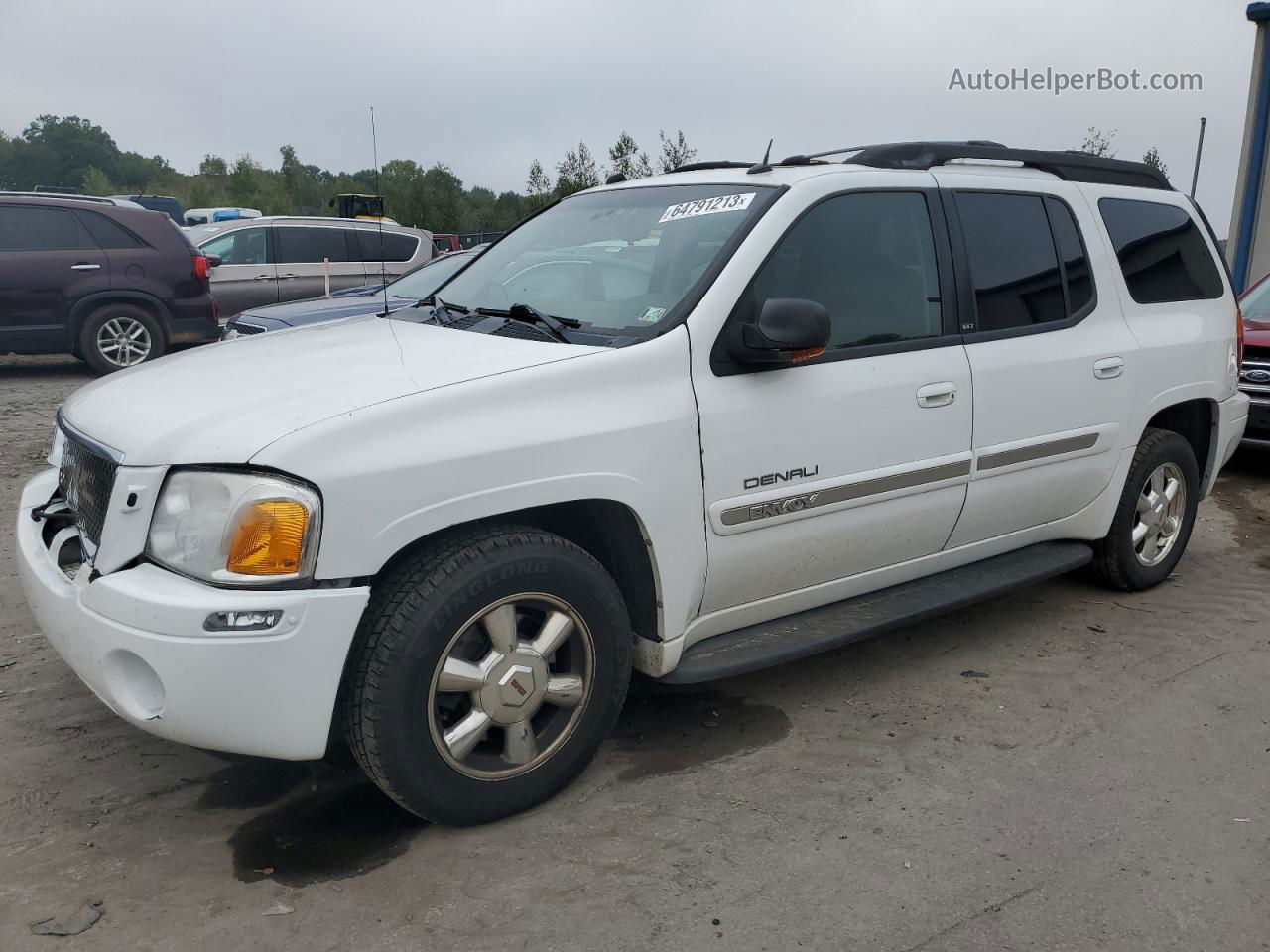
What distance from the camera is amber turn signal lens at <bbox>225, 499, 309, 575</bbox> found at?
252cm

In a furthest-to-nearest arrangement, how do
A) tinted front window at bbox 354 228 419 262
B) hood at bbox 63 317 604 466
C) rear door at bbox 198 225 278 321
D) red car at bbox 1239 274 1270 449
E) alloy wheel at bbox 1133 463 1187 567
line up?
tinted front window at bbox 354 228 419 262 → rear door at bbox 198 225 278 321 → red car at bbox 1239 274 1270 449 → alloy wheel at bbox 1133 463 1187 567 → hood at bbox 63 317 604 466

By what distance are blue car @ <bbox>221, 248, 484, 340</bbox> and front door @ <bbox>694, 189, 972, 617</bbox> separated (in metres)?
4.43

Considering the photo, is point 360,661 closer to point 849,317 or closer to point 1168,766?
point 849,317

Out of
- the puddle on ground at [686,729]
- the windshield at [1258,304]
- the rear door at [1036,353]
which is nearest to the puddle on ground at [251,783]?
the puddle on ground at [686,729]

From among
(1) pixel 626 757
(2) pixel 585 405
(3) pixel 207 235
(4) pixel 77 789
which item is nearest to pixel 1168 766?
(1) pixel 626 757

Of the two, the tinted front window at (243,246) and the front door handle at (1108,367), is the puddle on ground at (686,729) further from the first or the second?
the tinted front window at (243,246)

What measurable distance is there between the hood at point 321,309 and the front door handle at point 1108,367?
4.70 meters

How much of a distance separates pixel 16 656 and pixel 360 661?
2.13 meters

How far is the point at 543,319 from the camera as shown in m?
3.37

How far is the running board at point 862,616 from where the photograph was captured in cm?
330

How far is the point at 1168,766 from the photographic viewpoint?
11.1 feet

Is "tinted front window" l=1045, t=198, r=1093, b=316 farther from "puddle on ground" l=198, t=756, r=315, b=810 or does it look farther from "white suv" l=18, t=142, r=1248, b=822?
"puddle on ground" l=198, t=756, r=315, b=810

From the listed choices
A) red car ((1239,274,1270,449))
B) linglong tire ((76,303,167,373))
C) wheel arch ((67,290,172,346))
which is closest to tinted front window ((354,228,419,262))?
wheel arch ((67,290,172,346))

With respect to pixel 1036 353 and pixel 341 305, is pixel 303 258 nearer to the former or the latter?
pixel 341 305
